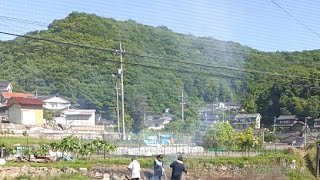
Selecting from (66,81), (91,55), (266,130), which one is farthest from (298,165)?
(66,81)

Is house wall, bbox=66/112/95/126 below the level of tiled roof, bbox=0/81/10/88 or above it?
below

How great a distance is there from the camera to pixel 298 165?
17.6 metres

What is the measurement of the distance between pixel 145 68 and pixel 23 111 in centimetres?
789

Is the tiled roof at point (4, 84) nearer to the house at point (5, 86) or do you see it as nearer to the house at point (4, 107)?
the house at point (5, 86)

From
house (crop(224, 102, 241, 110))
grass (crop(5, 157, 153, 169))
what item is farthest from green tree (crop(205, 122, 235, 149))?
grass (crop(5, 157, 153, 169))

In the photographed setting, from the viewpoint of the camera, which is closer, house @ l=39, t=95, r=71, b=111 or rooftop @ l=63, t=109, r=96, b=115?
rooftop @ l=63, t=109, r=96, b=115

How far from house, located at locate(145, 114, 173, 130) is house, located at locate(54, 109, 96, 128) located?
14.5ft

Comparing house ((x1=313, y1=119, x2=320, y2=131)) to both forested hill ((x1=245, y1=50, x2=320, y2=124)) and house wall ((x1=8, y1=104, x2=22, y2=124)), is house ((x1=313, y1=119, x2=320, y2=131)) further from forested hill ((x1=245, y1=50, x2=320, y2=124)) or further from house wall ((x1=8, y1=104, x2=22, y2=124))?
house wall ((x1=8, y1=104, x2=22, y2=124))

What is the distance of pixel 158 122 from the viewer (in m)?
40.2

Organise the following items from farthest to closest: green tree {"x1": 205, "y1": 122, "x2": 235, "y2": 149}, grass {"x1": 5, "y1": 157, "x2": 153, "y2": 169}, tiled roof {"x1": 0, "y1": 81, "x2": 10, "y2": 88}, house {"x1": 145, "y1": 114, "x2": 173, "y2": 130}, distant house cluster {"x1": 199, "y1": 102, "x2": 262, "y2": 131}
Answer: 1. house {"x1": 145, "y1": 114, "x2": 173, "y2": 130}
2. tiled roof {"x1": 0, "y1": 81, "x2": 10, "y2": 88}
3. distant house cluster {"x1": 199, "y1": 102, "x2": 262, "y2": 131}
4. green tree {"x1": 205, "y1": 122, "x2": 235, "y2": 149}
5. grass {"x1": 5, "y1": 157, "x2": 153, "y2": 169}

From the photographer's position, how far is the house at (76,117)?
37.6 meters

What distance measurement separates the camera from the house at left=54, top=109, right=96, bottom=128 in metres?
37.6

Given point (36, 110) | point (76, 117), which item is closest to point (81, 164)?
point (36, 110)

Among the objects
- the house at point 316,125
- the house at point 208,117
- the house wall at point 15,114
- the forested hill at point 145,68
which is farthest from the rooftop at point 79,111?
the house at point 316,125
